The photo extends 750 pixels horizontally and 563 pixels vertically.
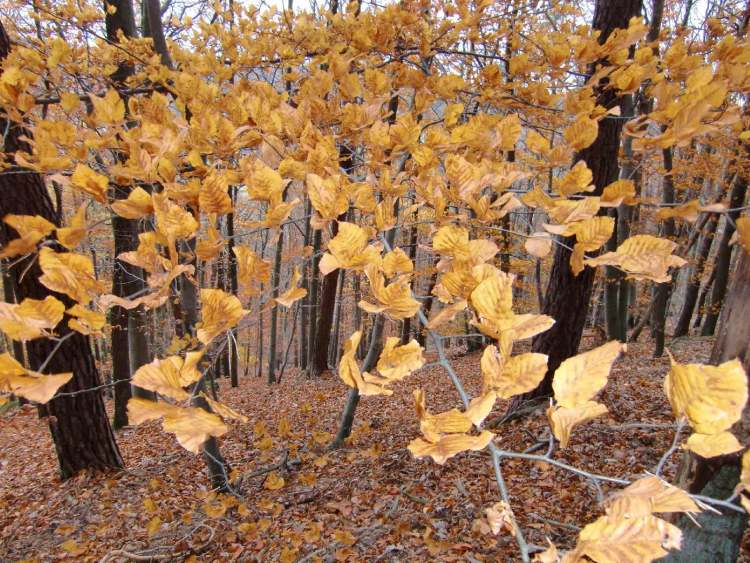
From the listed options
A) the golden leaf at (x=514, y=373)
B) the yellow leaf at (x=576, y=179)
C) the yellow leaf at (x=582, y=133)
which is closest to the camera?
the golden leaf at (x=514, y=373)

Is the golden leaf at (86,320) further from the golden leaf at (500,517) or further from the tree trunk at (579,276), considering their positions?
the tree trunk at (579,276)

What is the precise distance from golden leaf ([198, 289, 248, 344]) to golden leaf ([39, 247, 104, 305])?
0.25 meters

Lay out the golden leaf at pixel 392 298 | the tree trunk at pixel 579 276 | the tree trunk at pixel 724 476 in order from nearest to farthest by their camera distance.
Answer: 1. the golden leaf at pixel 392 298
2. the tree trunk at pixel 724 476
3. the tree trunk at pixel 579 276

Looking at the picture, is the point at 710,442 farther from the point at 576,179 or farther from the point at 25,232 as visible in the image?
the point at 25,232

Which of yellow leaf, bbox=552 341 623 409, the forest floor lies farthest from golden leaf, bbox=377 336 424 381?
the forest floor

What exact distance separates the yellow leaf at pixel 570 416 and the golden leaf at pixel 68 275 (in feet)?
2.84

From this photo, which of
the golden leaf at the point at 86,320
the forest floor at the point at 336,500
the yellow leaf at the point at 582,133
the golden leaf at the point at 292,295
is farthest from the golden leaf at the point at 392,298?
the forest floor at the point at 336,500

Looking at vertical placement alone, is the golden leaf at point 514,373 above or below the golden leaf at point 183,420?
above

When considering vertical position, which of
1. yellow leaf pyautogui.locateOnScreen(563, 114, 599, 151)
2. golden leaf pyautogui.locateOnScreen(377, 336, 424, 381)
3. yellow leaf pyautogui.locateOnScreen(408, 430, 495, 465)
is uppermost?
yellow leaf pyautogui.locateOnScreen(563, 114, 599, 151)

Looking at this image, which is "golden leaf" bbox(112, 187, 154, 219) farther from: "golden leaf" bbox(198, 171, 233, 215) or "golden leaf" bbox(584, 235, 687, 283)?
"golden leaf" bbox(584, 235, 687, 283)

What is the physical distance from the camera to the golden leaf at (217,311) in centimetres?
75

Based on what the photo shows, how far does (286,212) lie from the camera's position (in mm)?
1008

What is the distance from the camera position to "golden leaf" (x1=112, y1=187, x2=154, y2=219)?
0.98 metres

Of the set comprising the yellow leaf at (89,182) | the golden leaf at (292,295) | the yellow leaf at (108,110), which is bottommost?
the golden leaf at (292,295)
